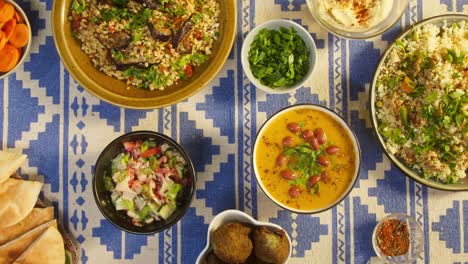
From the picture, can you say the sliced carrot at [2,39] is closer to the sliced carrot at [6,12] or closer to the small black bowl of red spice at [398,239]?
the sliced carrot at [6,12]

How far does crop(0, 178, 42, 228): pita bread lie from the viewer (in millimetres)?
2895

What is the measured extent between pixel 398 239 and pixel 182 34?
5.02ft

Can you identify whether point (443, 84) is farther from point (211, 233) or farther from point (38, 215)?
point (38, 215)

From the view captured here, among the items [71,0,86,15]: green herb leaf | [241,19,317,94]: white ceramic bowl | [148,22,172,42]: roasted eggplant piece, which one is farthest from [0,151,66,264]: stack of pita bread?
[241,19,317,94]: white ceramic bowl

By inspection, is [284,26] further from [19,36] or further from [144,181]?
[19,36]

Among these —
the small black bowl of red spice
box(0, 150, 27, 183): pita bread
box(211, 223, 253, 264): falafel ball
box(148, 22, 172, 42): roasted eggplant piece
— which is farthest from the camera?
the small black bowl of red spice

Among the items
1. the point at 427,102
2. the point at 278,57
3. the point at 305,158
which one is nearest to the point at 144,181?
the point at 305,158

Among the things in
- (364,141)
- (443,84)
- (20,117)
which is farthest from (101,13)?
(443,84)

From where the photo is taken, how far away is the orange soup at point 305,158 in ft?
9.42

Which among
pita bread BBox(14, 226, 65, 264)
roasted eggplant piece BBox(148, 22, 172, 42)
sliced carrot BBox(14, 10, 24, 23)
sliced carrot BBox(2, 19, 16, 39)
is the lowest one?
pita bread BBox(14, 226, 65, 264)

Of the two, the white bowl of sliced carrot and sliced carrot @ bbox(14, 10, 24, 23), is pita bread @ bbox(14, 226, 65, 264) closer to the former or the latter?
the white bowl of sliced carrot

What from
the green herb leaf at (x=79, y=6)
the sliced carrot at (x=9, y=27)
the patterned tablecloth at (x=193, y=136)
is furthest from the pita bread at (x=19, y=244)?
the green herb leaf at (x=79, y=6)

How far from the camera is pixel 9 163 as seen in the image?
2.93 meters

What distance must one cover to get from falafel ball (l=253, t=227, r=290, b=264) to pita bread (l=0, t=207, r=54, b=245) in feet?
3.59
